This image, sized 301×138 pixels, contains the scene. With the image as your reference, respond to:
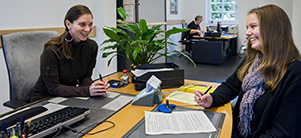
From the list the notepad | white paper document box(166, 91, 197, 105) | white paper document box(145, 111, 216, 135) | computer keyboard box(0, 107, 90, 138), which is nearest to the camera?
computer keyboard box(0, 107, 90, 138)

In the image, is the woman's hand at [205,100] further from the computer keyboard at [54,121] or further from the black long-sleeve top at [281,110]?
the computer keyboard at [54,121]

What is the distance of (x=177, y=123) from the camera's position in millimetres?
1026

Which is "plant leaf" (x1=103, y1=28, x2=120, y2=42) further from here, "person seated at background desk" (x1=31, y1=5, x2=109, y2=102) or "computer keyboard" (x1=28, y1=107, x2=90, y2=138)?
"computer keyboard" (x1=28, y1=107, x2=90, y2=138)

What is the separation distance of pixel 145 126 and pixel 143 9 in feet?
11.5

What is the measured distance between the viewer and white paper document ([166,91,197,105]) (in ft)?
4.37

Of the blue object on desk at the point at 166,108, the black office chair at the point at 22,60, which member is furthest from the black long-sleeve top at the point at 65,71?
the blue object on desk at the point at 166,108

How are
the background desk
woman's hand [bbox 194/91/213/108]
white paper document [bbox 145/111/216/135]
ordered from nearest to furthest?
1. white paper document [bbox 145/111/216/135]
2. woman's hand [bbox 194/91/213/108]
3. the background desk

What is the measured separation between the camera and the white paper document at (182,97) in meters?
1.33

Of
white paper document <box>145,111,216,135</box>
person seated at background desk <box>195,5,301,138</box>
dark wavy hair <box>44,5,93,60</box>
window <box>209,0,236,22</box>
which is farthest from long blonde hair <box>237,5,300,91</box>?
window <box>209,0,236,22</box>

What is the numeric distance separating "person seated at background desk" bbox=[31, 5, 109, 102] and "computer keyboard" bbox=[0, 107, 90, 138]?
343 millimetres

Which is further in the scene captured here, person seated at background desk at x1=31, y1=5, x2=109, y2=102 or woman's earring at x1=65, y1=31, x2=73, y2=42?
woman's earring at x1=65, y1=31, x2=73, y2=42

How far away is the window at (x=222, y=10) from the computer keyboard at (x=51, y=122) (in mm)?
7770

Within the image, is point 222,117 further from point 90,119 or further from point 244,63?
point 90,119

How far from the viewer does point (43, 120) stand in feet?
3.12
